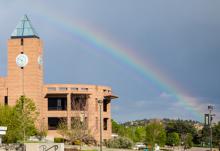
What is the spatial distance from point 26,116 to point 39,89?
16.8 meters

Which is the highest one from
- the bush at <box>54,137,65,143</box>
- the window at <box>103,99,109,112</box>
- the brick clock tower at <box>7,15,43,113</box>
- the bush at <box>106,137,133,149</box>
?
the brick clock tower at <box>7,15,43,113</box>

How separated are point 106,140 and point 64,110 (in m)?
9.20

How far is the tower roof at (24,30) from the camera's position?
285 feet

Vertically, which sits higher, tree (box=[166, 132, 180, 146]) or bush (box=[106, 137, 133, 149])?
bush (box=[106, 137, 133, 149])

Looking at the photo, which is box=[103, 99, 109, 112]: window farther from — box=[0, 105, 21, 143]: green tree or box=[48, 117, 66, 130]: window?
box=[0, 105, 21, 143]: green tree

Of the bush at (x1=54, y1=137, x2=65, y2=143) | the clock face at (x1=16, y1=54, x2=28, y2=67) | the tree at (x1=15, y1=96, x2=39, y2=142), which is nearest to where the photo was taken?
the tree at (x1=15, y1=96, x2=39, y2=142)

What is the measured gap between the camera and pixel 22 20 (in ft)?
294

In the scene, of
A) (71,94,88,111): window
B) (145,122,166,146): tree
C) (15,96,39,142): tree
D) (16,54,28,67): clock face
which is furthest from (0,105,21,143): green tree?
(145,122,166,146): tree

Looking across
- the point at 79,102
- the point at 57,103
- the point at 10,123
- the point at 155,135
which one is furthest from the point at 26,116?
the point at 155,135

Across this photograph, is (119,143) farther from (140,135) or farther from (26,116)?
(140,135)

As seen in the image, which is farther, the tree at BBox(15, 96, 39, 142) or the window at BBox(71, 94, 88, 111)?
the window at BBox(71, 94, 88, 111)

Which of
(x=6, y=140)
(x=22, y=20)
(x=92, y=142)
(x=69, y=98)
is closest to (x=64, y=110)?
(x=69, y=98)

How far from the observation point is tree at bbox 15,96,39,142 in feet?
220

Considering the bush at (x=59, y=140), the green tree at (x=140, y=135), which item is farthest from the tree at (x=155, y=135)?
the bush at (x=59, y=140)
